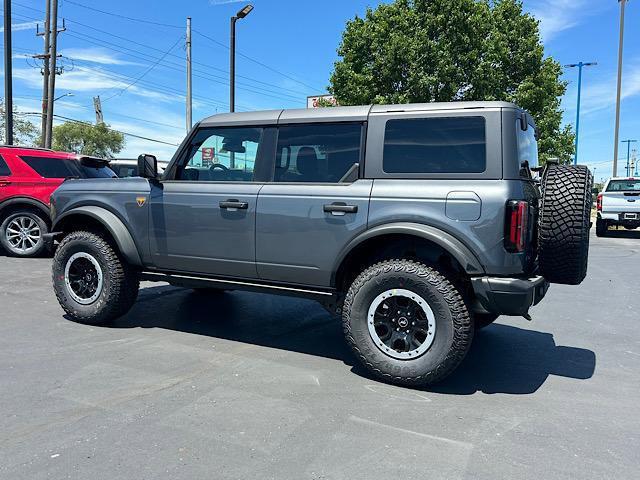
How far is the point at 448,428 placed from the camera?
3.05 meters

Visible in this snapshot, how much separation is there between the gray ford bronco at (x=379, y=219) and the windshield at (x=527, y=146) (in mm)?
27

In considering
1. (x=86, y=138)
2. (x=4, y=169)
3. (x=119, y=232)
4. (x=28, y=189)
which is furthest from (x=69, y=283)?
(x=86, y=138)

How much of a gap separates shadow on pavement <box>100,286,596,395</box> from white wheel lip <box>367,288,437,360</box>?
301 mm

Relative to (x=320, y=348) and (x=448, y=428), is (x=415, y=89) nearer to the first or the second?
(x=320, y=348)

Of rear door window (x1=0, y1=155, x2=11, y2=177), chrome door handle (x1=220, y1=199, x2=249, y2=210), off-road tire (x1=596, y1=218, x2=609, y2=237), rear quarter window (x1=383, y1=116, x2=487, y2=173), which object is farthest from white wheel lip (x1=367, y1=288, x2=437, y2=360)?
off-road tire (x1=596, y1=218, x2=609, y2=237)

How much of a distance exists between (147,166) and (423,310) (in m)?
2.76

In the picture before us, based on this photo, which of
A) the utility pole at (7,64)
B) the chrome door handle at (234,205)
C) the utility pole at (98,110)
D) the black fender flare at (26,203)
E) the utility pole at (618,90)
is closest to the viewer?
the chrome door handle at (234,205)

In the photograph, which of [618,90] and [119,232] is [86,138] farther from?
[119,232]

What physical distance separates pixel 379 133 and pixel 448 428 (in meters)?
2.13

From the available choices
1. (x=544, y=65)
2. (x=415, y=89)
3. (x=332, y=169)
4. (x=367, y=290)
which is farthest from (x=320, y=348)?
(x=544, y=65)

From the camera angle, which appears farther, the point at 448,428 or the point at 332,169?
the point at 332,169

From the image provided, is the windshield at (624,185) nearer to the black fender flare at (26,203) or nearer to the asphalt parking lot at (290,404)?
the asphalt parking lot at (290,404)

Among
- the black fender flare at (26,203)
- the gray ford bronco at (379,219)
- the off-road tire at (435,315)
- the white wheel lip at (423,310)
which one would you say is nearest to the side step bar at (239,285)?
the gray ford bronco at (379,219)

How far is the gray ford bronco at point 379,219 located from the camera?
3531 millimetres
